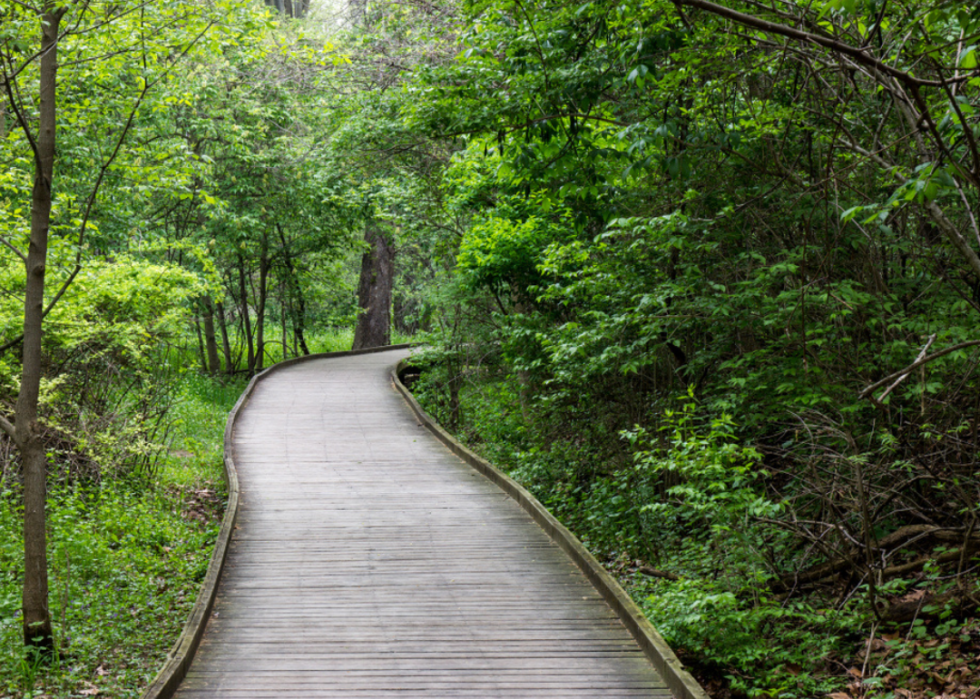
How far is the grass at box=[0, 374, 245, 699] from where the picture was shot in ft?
18.6

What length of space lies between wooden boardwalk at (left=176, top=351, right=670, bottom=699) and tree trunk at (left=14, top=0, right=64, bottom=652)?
51.3 inches

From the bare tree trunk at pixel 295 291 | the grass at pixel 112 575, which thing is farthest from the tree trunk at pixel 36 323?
the bare tree trunk at pixel 295 291

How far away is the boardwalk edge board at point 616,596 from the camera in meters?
4.63

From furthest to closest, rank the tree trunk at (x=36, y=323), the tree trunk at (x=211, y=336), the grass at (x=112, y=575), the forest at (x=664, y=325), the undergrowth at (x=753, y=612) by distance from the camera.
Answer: the tree trunk at (x=211, y=336) < the grass at (x=112, y=575) < the tree trunk at (x=36, y=323) < the forest at (x=664, y=325) < the undergrowth at (x=753, y=612)

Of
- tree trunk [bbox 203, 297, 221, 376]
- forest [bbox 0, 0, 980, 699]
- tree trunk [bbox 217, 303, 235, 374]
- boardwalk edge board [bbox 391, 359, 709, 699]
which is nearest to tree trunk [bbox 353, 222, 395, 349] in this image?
tree trunk [bbox 217, 303, 235, 374]

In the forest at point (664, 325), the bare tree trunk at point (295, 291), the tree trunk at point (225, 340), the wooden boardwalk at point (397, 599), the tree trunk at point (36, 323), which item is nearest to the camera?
the wooden boardwalk at point (397, 599)

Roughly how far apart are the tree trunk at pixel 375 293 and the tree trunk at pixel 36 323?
20.1 meters

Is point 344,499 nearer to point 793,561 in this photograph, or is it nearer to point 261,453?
point 261,453

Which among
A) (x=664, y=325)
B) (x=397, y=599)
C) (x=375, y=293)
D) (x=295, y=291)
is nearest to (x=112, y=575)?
(x=397, y=599)

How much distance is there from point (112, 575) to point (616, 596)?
487 centimetres

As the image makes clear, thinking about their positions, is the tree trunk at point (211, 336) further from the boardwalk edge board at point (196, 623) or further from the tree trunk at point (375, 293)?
the boardwalk edge board at point (196, 623)

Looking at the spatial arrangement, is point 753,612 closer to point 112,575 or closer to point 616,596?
point 616,596

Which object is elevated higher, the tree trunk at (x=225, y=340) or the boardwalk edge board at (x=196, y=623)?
the tree trunk at (x=225, y=340)

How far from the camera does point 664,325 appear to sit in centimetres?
739
